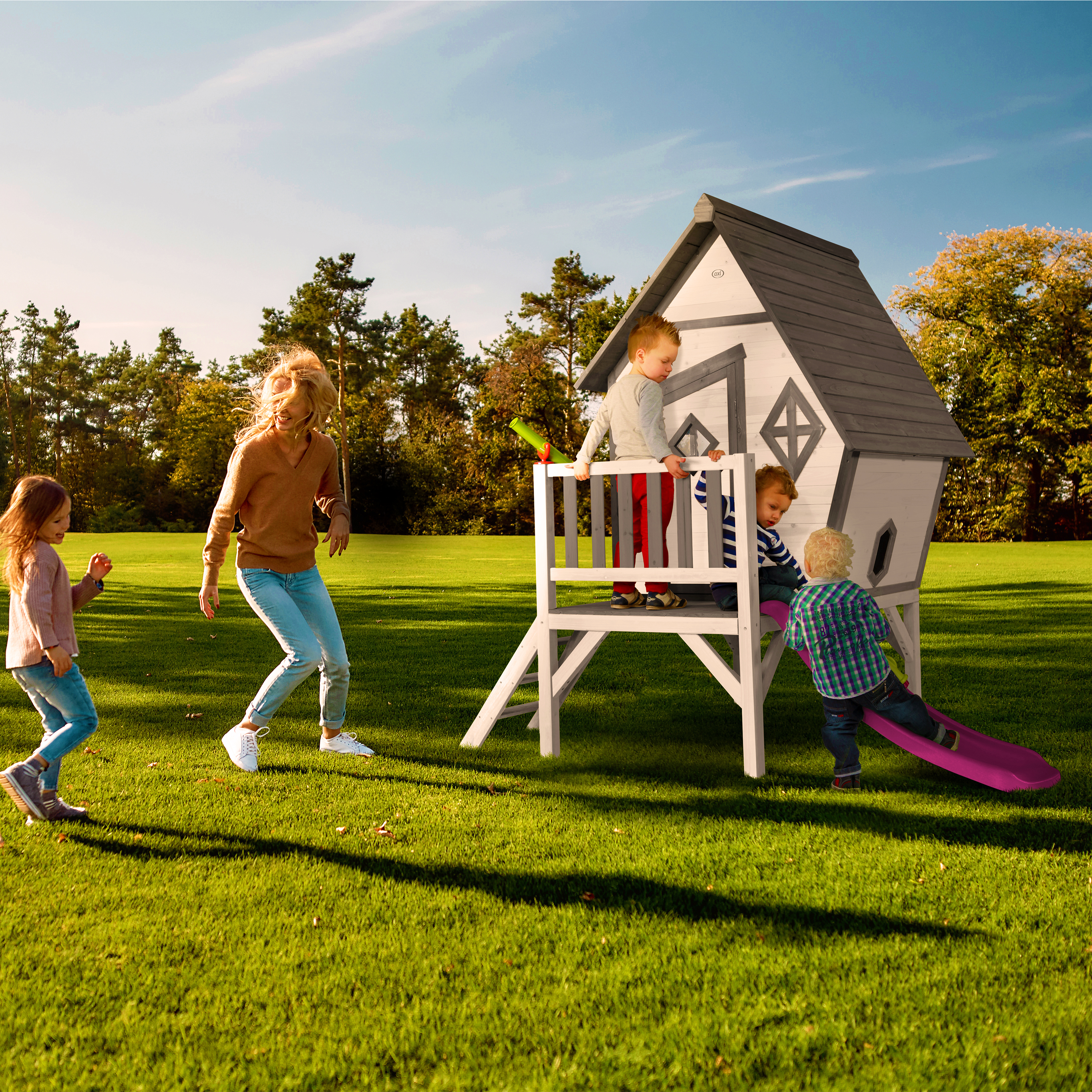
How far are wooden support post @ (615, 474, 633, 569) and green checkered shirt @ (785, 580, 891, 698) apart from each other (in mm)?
1274

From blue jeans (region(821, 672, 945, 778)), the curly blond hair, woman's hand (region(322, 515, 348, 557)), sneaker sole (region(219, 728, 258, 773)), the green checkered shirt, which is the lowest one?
sneaker sole (region(219, 728, 258, 773))

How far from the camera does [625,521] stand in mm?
6277

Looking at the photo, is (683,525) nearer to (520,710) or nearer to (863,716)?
(863,716)

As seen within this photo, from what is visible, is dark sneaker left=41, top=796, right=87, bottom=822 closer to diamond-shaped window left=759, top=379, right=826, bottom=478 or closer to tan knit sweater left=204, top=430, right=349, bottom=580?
tan knit sweater left=204, top=430, right=349, bottom=580

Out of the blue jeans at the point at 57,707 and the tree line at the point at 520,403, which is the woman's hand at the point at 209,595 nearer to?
the blue jeans at the point at 57,707

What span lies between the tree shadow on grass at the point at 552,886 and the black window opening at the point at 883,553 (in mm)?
3873

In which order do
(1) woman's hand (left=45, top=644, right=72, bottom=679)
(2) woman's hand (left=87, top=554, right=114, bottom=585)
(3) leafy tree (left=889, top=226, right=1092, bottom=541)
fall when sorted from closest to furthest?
(1) woman's hand (left=45, top=644, right=72, bottom=679), (2) woman's hand (left=87, top=554, right=114, bottom=585), (3) leafy tree (left=889, top=226, right=1092, bottom=541)

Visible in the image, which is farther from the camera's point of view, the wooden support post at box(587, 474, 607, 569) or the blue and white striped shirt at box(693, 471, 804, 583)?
the wooden support post at box(587, 474, 607, 569)

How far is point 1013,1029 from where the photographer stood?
2.79 metres

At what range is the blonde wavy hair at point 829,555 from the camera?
18.0 ft

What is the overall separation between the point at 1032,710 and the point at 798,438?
115 inches

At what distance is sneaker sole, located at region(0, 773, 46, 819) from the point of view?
4.63 metres

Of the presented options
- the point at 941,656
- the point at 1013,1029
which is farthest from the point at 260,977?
the point at 941,656

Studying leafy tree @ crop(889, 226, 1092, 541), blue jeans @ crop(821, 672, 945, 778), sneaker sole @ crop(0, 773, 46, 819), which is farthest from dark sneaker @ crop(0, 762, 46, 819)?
leafy tree @ crop(889, 226, 1092, 541)
